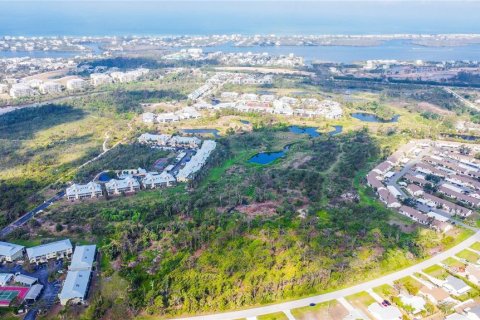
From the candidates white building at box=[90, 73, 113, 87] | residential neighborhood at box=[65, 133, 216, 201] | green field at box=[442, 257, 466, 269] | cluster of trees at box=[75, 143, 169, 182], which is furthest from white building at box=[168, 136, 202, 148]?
white building at box=[90, 73, 113, 87]

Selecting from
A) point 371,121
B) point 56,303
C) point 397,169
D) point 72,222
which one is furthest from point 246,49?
point 56,303

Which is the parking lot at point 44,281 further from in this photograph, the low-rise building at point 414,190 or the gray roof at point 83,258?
the low-rise building at point 414,190

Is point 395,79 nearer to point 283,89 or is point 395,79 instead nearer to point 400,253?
point 283,89

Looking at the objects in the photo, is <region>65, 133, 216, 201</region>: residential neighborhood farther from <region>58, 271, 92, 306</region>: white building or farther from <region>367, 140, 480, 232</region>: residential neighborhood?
<region>367, 140, 480, 232</region>: residential neighborhood

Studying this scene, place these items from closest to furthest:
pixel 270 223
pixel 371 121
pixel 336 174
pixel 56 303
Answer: pixel 56 303 < pixel 270 223 < pixel 336 174 < pixel 371 121

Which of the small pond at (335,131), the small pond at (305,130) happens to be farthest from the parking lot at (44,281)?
the small pond at (335,131)

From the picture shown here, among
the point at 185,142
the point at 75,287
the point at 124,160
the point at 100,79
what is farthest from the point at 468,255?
the point at 100,79
